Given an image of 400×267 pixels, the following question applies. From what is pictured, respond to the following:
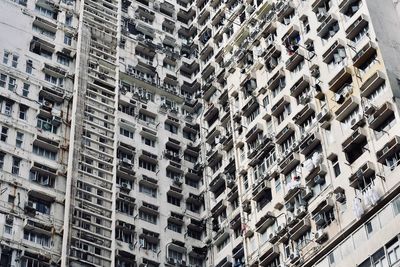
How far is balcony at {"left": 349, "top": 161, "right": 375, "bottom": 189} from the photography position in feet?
114

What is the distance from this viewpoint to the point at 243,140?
44.7m

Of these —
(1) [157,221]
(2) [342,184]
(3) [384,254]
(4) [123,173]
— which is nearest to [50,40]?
(4) [123,173]

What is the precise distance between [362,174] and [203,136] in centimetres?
1696

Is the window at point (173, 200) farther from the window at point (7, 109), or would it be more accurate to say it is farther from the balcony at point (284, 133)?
the window at point (7, 109)

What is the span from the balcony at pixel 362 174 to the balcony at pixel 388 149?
462 millimetres

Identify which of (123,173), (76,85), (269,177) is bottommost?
(269,177)

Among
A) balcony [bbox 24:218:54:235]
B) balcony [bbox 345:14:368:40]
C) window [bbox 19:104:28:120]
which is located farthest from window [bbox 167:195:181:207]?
balcony [bbox 345:14:368:40]

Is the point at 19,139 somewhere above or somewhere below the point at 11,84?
below

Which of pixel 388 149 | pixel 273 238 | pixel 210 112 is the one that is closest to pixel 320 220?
pixel 273 238

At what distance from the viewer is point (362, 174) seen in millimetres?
35062

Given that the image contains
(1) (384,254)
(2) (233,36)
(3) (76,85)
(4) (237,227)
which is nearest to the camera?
(1) (384,254)

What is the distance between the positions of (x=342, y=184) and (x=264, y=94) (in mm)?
9755

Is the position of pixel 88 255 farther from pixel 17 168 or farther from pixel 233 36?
pixel 233 36

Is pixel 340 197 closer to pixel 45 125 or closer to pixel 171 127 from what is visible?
pixel 45 125
